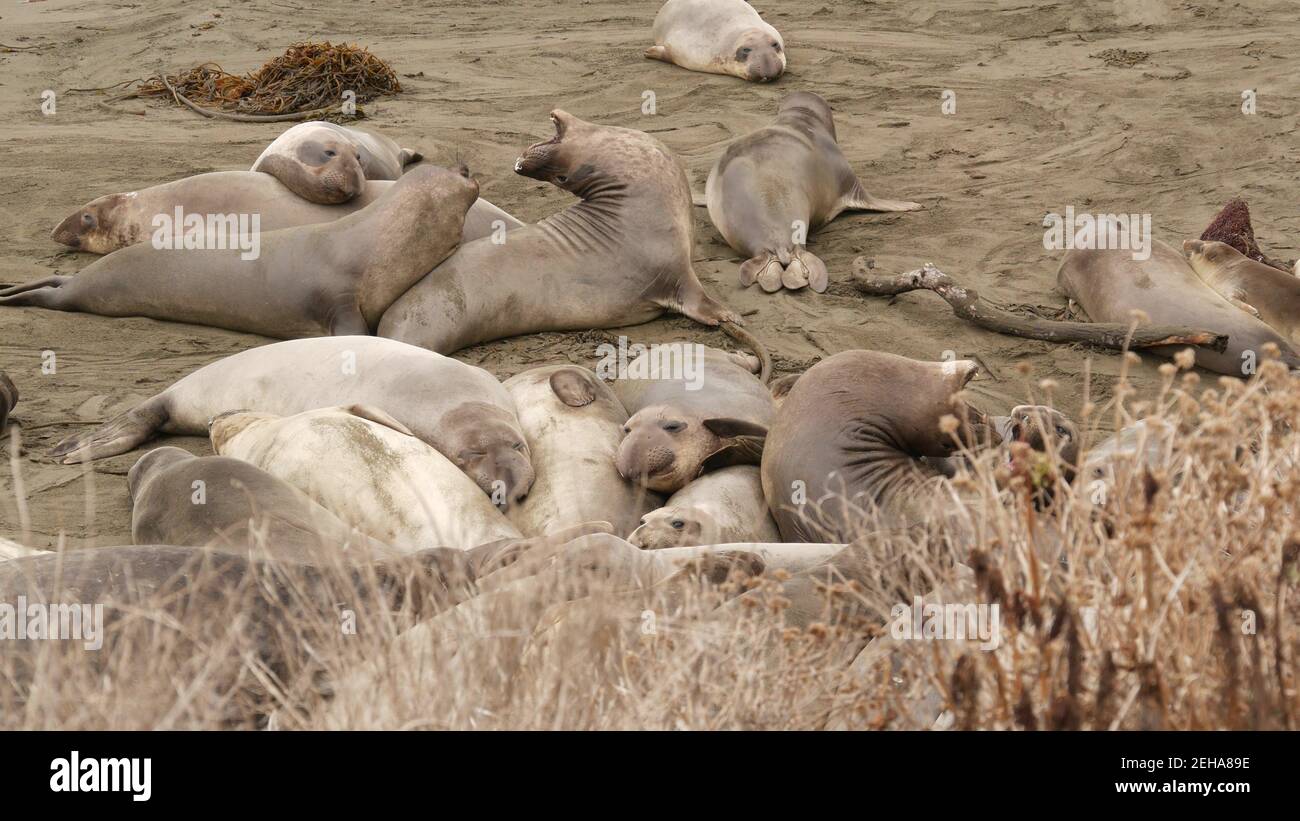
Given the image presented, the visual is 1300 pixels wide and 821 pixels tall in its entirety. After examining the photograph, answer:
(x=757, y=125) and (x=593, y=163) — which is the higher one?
(x=757, y=125)

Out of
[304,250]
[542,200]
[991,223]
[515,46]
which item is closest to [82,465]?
[304,250]

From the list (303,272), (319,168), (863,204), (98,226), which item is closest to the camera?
(303,272)

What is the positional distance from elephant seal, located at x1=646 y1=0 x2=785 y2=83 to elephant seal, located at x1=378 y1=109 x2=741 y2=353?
3391 millimetres

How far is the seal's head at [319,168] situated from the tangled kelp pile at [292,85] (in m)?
2.54

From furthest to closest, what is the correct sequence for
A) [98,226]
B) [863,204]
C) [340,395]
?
[863,204]
[98,226]
[340,395]

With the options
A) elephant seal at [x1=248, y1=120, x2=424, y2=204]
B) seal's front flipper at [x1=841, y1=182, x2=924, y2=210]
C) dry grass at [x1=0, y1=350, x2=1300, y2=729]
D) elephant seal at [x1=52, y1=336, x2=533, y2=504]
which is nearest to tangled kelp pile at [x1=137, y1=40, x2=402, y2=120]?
elephant seal at [x1=248, y1=120, x2=424, y2=204]

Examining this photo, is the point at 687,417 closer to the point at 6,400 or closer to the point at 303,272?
the point at 303,272

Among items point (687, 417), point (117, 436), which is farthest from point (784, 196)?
point (117, 436)

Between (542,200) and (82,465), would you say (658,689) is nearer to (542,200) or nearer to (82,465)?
A: (82,465)

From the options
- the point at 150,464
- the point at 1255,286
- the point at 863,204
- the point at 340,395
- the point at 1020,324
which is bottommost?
the point at 150,464

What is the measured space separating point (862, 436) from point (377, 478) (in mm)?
1627

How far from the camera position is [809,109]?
8.93m

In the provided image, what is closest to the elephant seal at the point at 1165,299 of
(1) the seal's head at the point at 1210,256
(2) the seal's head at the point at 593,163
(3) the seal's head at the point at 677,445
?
(1) the seal's head at the point at 1210,256

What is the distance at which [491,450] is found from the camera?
5.21 meters
